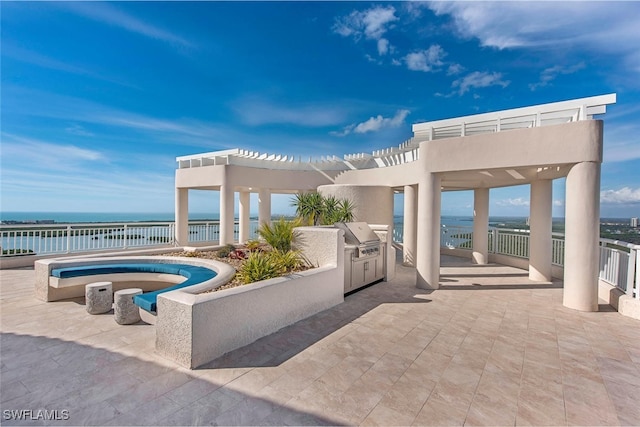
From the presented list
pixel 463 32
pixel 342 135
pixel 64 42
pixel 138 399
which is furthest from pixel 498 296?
Answer: pixel 342 135

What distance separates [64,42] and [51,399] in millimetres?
10848

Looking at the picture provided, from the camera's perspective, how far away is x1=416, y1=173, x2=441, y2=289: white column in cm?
744

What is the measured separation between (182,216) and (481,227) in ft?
48.3

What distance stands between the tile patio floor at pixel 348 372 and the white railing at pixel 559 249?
3.80ft

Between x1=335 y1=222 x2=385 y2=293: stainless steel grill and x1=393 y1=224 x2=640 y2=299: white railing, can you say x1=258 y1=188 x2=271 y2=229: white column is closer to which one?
x1=393 y1=224 x2=640 y2=299: white railing

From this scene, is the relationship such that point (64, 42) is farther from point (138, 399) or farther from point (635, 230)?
point (635, 230)

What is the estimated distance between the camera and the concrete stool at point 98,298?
197 inches

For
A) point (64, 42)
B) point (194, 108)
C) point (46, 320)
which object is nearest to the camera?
point (46, 320)

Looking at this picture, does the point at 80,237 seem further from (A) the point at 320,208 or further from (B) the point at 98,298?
(A) the point at 320,208

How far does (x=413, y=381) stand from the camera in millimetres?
3178

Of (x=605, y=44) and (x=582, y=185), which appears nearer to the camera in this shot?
(x=582, y=185)

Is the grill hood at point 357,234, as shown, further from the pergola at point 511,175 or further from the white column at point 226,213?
the white column at point 226,213

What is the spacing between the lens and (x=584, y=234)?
5859mm

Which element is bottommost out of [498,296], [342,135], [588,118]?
[498,296]
